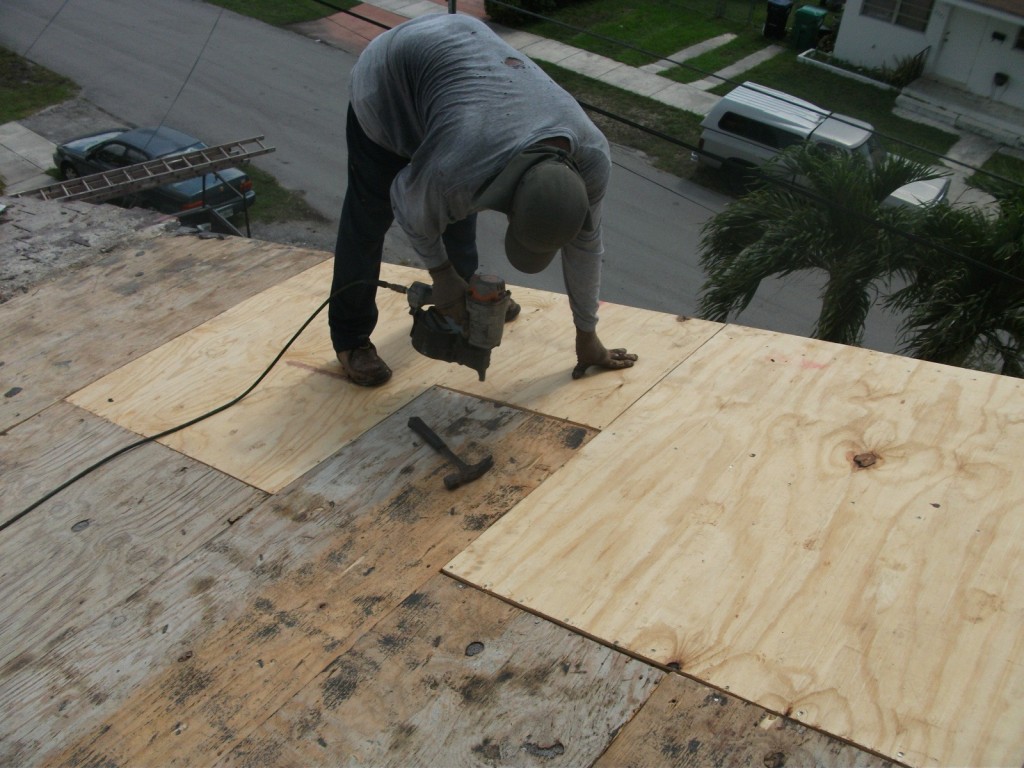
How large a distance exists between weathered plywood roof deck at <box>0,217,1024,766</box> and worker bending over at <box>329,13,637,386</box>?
620 millimetres

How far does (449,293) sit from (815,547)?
1.39 meters

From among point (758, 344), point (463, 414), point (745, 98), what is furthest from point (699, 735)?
point (745, 98)

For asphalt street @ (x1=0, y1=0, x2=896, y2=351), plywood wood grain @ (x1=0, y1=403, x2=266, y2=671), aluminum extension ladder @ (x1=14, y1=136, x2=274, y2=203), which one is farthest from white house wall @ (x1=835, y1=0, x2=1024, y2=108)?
plywood wood grain @ (x1=0, y1=403, x2=266, y2=671)

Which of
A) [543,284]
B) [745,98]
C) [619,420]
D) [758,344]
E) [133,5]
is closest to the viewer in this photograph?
[619,420]

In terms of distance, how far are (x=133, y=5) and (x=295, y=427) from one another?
18711 mm

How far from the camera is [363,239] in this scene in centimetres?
336

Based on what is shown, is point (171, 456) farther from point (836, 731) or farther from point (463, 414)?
point (836, 731)

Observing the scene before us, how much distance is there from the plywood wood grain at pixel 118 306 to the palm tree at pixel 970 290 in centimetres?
398

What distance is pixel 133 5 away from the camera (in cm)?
1880

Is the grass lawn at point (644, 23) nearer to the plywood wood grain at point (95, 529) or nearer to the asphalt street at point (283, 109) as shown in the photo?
the asphalt street at point (283, 109)

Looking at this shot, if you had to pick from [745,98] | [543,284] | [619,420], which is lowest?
[543,284]

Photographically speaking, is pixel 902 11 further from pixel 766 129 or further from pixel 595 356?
pixel 595 356

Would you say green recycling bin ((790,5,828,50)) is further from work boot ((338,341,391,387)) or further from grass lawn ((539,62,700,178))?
work boot ((338,341,391,387))

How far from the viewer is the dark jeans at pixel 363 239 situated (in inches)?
124
